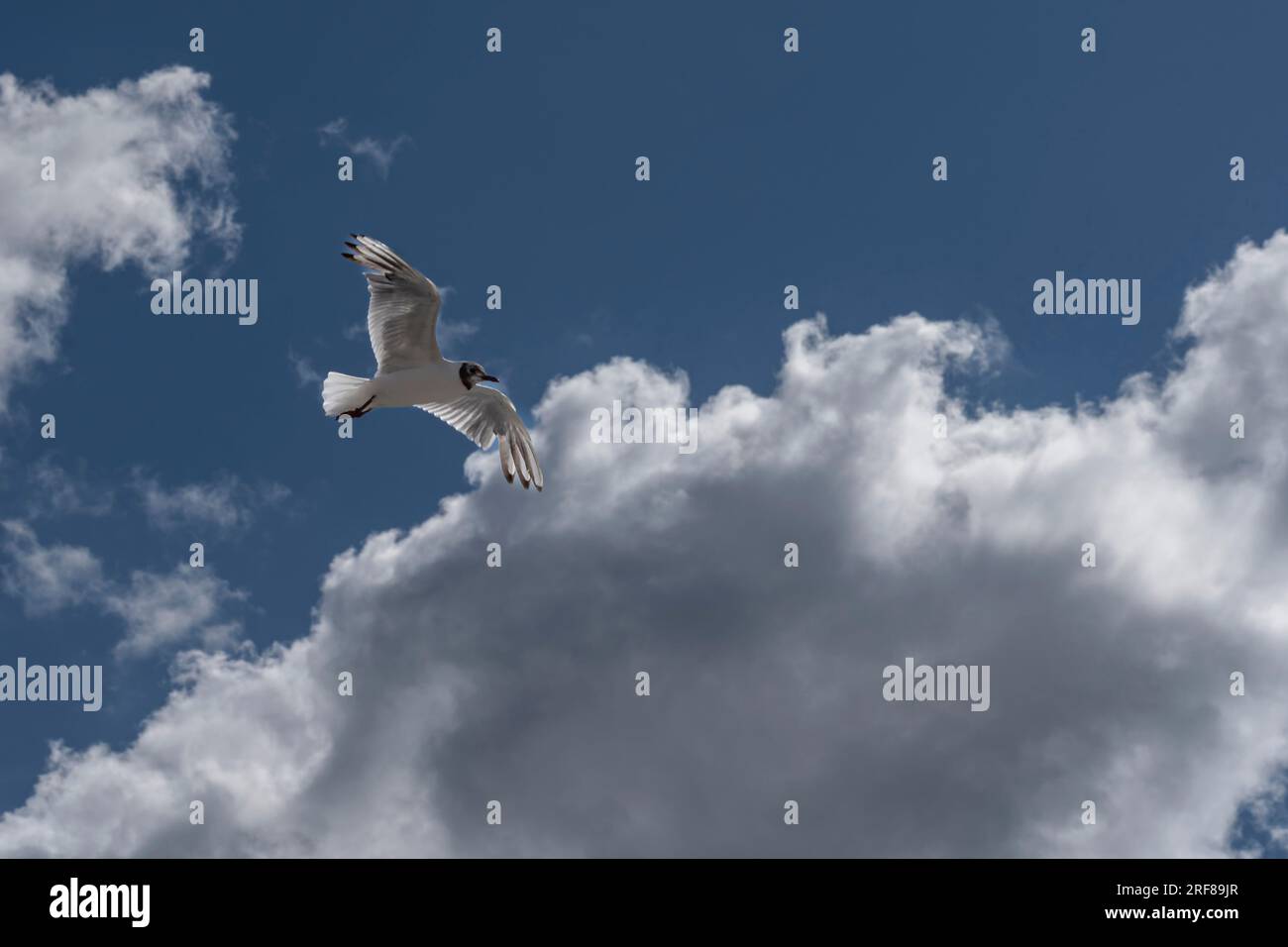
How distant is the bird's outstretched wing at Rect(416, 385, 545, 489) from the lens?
1152 inches

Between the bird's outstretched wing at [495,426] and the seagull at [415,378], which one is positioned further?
the bird's outstretched wing at [495,426]

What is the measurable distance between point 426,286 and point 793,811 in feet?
48.7

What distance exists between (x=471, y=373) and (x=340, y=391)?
273 centimetres

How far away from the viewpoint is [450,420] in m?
29.4

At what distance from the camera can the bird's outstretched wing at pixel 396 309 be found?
2694 cm

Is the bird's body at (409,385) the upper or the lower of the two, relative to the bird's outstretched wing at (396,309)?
lower

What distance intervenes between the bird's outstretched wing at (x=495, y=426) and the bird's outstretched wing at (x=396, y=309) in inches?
65.1

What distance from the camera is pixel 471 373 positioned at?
28.3m

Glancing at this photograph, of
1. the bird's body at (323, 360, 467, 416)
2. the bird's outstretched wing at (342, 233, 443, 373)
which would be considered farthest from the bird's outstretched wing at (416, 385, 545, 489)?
the bird's outstretched wing at (342, 233, 443, 373)

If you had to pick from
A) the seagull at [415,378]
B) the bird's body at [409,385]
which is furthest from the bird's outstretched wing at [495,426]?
the bird's body at [409,385]

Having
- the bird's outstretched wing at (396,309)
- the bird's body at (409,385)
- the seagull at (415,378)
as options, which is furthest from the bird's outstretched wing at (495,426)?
the bird's outstretched wing at (396,309)

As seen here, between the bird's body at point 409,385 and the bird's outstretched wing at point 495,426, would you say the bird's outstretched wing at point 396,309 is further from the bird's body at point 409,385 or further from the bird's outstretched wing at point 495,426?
the bird's outstretched wing at point 495,426

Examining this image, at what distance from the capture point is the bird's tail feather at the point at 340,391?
27516 millimetres
